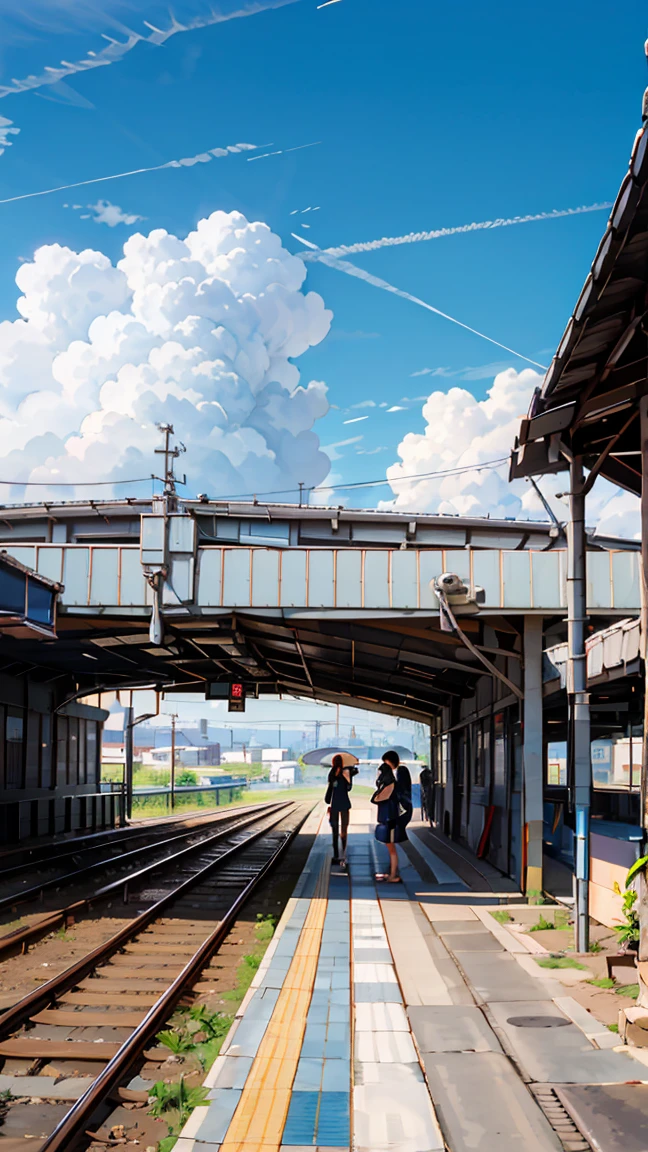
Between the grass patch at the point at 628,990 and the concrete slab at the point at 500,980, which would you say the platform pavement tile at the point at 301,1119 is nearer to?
Answer: the concrete slab at the point at 500,980

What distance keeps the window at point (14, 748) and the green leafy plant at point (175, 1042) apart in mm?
17388

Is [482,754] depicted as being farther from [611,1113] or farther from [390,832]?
[611,1113]

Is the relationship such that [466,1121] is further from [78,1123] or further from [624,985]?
[624,985]

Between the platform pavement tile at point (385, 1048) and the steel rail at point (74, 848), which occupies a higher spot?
the platform pavement tile at point (385, 1048)

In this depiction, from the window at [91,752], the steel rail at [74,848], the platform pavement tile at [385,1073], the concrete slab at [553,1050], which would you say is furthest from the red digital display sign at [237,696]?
the platform pavement tile at [385,1073]

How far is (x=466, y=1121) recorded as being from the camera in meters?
4.96

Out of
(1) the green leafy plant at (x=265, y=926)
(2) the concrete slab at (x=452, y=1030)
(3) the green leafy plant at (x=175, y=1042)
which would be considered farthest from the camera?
(1) the green leafy plant at (x=265, y=926)

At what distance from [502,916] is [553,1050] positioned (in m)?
6.17

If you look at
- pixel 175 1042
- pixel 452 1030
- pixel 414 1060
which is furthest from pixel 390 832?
pixel 414 1060

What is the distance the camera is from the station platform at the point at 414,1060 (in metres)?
4.80

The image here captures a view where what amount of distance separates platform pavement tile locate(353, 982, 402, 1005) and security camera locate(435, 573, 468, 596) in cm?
717

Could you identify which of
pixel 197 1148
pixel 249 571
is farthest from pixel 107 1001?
pixel 249 571

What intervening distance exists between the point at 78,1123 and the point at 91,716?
27.6 meters

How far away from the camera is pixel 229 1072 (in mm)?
5691
